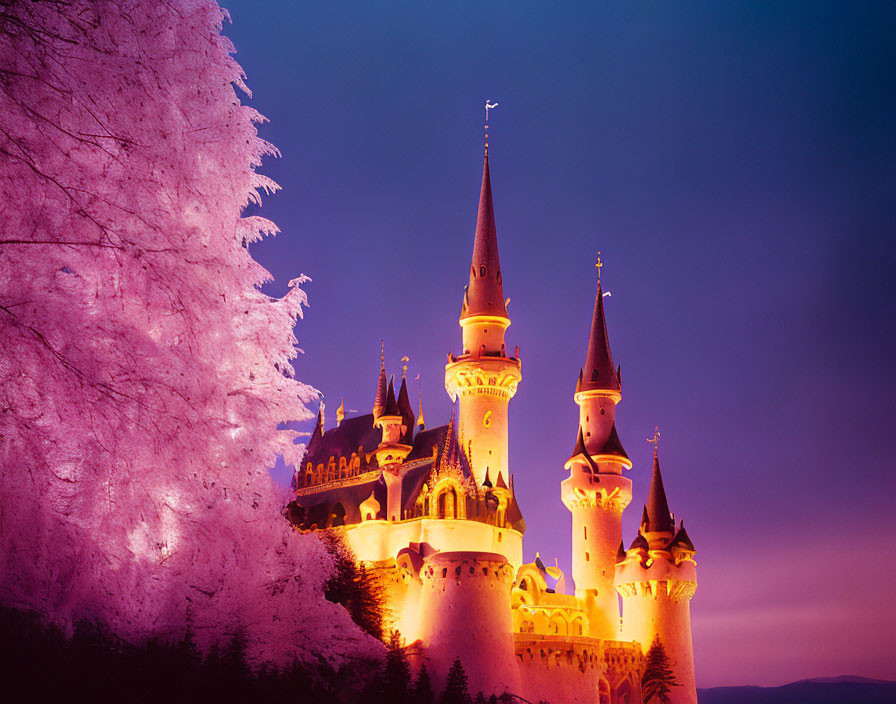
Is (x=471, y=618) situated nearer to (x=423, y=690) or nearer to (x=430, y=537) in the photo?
(x=423, y=690)

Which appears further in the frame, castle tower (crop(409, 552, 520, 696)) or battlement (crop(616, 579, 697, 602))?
battlement (crop(616, 579, 697, 602))

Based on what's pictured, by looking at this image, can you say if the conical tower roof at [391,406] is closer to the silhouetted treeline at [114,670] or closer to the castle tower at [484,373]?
the castle tower at [484,373]

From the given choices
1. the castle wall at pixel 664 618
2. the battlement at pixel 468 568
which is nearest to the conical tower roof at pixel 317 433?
the battlement at pixel 468 568

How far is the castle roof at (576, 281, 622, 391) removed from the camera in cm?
5812

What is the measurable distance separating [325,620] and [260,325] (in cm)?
491

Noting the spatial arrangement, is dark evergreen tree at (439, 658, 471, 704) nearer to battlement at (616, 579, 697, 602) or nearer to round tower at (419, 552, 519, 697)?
round tower at (419, 552, 519, 697)

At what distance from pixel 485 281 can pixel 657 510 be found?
1599 centimetres

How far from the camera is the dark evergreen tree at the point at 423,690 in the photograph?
125ft

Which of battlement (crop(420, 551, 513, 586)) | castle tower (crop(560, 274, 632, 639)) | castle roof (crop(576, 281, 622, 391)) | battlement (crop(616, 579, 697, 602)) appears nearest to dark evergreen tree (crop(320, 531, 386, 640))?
battlement (crop(420, 551, 513, 586))

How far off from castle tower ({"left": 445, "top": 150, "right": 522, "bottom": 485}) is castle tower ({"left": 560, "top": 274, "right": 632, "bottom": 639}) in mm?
5193

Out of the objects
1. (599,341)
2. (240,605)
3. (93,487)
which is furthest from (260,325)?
(599,341)

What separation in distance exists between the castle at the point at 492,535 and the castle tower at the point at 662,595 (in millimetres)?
72

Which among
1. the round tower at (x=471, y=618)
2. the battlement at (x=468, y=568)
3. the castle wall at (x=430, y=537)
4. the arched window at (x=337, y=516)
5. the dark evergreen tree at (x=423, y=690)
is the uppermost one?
Result: the arched window at (x=337, y=516)

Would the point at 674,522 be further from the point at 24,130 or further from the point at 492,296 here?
the point at 24,130
